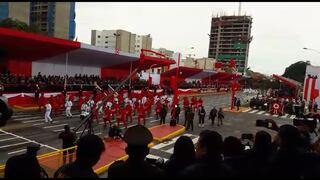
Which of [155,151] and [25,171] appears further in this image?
[155,151]

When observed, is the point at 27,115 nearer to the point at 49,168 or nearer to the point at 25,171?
the point at 49,168

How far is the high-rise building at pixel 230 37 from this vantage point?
153 metres

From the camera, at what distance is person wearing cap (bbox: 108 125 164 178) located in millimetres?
2947

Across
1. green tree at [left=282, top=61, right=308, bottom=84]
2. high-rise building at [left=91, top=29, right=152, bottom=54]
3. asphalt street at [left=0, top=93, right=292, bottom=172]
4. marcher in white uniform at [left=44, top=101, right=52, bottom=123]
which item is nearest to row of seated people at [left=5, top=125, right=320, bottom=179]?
asphalt street at [left=0, top=93, right=292, bottom=172]

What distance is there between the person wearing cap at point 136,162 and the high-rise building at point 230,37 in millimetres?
148701

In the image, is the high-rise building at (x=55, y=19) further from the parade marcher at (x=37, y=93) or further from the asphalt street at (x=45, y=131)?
the asphalt street at (x=45, y=131)

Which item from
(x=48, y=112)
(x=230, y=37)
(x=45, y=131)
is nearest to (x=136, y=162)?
(x=45, y=131)

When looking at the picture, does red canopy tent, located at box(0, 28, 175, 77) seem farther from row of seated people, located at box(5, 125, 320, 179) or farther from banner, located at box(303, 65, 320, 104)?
row of seated people, located at box(5, 125, 320, 179)

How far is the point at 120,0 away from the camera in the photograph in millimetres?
2230

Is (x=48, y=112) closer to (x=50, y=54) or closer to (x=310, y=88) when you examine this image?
(x=50, y=54)

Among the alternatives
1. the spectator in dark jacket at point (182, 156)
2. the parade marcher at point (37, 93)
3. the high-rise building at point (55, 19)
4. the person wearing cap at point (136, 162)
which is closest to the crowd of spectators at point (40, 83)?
the parade marcher at point (37, 93)

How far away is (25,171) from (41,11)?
334 ft

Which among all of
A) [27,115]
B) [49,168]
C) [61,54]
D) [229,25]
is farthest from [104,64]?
[229,25]

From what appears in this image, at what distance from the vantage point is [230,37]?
6255 inches
